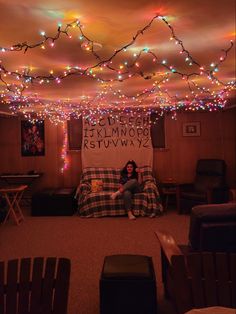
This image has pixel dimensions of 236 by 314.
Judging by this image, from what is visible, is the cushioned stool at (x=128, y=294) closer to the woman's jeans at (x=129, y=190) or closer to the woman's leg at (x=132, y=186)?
the woman's jeans at (x=129, y=190)

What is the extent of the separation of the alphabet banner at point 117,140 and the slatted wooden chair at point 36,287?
16.8 feet

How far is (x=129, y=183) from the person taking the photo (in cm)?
580

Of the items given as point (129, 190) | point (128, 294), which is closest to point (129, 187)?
point (129, 190)

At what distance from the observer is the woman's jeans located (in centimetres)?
559

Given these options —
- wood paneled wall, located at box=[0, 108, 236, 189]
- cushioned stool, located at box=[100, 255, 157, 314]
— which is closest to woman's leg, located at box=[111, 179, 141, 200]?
wood paneled wall, located at box=[0, 108, 236, 189]

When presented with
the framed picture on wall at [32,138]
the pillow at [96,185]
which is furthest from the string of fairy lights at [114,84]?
the pillow at [96,185]

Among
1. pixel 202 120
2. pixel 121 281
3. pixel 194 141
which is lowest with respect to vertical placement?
pixel 121 281

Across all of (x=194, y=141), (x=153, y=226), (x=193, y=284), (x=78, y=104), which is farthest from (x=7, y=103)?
(x=193, y=284)

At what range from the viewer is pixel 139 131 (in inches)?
263

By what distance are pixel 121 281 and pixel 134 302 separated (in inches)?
7.3

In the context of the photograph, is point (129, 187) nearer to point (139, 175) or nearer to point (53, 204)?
point (139, 175)

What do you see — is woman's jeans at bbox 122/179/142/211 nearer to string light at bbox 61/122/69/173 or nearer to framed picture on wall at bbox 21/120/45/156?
string light at bbox 61/122/69/173

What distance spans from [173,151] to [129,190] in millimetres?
1607

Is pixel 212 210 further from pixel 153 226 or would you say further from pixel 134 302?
pixel 153 226
